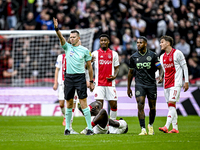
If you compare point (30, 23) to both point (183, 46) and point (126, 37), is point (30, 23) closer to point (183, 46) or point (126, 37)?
point (126, 37)

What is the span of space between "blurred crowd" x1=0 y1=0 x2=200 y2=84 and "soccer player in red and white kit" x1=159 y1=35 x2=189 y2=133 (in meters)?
8.36

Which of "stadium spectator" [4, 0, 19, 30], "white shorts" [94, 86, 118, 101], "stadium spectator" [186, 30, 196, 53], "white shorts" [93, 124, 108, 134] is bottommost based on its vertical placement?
"white shorts" [93, 124, 108, 134]

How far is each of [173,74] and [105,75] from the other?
1888 millimetres

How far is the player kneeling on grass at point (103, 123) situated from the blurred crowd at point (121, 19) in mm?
9022

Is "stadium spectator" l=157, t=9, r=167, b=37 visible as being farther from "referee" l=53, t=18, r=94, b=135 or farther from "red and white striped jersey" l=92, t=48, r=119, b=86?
"referee" l=53, t=18, r=94, b=135

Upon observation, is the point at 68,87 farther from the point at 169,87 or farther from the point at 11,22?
the point at 11,22

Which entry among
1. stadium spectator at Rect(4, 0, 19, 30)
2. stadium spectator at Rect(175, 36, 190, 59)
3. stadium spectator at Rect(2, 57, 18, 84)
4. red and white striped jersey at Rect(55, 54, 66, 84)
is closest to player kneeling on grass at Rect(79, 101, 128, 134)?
red and white striped jersey at Rect(55, 54, 66, 84)

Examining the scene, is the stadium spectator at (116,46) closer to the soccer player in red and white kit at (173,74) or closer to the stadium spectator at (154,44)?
the stadium spectator at (154,44)

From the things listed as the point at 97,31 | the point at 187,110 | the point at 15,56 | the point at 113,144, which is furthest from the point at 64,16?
the point at 113,144

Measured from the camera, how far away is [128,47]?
728 inches

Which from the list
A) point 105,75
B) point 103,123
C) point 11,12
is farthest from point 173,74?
point 11,12

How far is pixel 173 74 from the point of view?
370 inches

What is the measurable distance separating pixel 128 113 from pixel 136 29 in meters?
5.13

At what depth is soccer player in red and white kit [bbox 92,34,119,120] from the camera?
10047 mm
